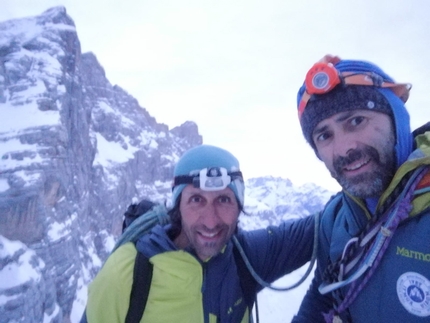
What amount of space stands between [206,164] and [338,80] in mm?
1714

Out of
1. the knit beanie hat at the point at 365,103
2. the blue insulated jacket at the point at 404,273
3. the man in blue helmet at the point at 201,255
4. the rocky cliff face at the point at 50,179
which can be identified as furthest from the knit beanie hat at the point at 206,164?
the rocky cliff face at the point at 50,179

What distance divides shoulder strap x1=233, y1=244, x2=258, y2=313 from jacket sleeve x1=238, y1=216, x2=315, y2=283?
0.59 feet

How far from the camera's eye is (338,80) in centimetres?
278

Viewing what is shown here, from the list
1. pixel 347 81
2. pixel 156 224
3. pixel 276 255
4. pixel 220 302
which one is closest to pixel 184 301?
pixel 220 302

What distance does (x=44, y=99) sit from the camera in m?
53.4

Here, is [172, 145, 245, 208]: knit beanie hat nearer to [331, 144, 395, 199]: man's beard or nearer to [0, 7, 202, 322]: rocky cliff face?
[331, 144, 395, 199]: man's beard

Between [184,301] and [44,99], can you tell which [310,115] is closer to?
[184,301]

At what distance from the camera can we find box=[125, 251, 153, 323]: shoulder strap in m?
2.71

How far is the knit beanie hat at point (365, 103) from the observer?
2.53 meters

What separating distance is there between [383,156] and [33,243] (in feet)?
154

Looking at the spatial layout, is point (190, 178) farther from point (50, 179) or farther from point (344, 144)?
point (50, 179)

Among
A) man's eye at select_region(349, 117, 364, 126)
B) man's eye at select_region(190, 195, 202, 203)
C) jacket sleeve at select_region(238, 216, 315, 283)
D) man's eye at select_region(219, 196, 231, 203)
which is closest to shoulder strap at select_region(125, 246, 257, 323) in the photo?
man's eye at select_region(190, 195, 202, 203)

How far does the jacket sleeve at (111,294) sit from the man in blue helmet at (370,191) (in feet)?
6.11

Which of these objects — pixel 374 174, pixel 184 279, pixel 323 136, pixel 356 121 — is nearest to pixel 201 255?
pixel 184 279
